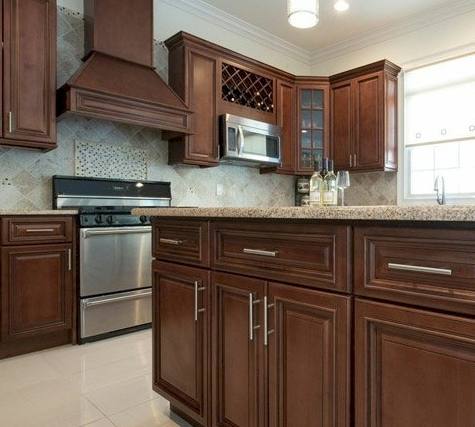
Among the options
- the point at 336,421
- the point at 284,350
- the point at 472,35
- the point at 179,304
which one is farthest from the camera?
the point at 472,35

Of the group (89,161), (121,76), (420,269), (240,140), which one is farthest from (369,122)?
(420,269)

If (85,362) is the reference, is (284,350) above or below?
above

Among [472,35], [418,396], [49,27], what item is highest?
[472,35]

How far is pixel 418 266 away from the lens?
92 cm

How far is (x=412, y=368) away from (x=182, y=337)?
961 mm

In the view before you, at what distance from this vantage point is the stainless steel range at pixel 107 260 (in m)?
2.77

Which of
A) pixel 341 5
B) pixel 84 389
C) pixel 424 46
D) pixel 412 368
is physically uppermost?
pixel 341 5

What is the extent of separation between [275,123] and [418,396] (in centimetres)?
360

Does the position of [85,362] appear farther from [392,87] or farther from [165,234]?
[392,87]

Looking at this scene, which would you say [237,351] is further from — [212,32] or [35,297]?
[212,32]

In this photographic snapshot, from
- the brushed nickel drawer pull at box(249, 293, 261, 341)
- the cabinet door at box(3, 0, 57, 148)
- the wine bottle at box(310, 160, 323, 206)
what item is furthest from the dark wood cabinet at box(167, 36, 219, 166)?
the brushed nickel drawer pull at box(249, 293, 261, 341)

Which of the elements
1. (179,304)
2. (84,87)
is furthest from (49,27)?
(179,304)

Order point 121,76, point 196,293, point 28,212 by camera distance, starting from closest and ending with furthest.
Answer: point 196,293 → point 28,212 → point 121,76

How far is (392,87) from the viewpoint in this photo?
4094 mm
